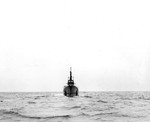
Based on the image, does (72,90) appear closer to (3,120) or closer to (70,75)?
(70,75)

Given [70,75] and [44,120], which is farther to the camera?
[70,75]

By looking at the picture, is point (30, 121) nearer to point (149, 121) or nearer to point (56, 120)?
point (56, 120)

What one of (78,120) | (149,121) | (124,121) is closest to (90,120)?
(78,120)

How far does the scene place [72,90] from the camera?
77125 millimetres

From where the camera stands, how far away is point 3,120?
20.8 metres

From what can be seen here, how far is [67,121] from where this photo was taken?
66.4 feet

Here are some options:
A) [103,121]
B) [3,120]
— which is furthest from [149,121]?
[3,120]

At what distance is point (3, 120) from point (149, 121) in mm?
10865

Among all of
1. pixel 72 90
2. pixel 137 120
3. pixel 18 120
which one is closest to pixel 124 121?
pixel 137 120

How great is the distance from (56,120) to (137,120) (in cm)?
606

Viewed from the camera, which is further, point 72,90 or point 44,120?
point 72,90

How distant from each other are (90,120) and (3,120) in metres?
6.61

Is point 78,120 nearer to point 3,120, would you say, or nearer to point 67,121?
point 67,121

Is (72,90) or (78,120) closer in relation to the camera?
(78,120)
